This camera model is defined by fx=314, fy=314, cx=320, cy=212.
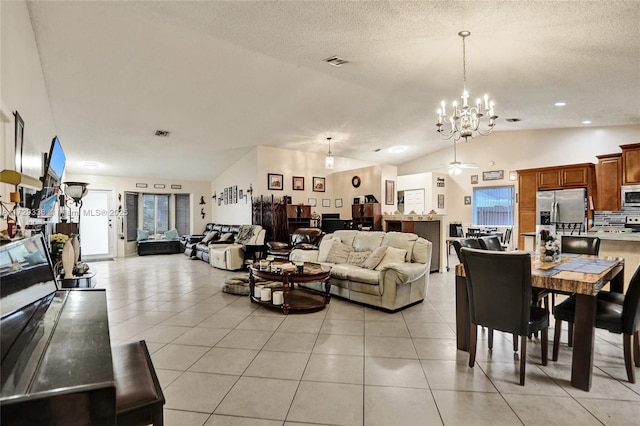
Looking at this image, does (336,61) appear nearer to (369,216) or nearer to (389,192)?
(369,216)

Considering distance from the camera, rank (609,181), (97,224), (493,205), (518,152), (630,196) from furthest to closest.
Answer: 1. (97,224)
2. (493,205)
3. (518,152)
4. (609,181)
5. (630,196)

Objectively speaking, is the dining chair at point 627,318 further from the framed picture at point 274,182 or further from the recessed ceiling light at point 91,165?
the recessed ceiling light at point 91,165

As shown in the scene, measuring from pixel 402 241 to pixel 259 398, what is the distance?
10.1 feet

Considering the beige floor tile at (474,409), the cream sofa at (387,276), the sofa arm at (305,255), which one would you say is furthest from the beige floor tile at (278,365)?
the sofa arm at (305,255)

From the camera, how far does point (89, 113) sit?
5266mm

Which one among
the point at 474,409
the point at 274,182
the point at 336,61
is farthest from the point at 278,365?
the point at 274,182

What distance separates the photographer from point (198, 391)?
221 cm

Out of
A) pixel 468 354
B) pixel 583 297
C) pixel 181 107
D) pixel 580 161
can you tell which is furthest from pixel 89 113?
pixel 580 161

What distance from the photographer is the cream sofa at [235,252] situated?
22.8 ft

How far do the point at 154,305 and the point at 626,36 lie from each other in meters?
6.19

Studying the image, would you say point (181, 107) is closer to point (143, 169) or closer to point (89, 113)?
point (89, 113)

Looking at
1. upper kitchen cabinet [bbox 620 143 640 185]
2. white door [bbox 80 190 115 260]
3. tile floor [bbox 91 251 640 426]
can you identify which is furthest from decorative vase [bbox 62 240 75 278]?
upper kitchen cabinet [bbox 620 143 640 185]

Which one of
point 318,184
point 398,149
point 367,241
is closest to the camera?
point 367,241

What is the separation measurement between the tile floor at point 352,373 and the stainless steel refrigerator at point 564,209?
449cm
